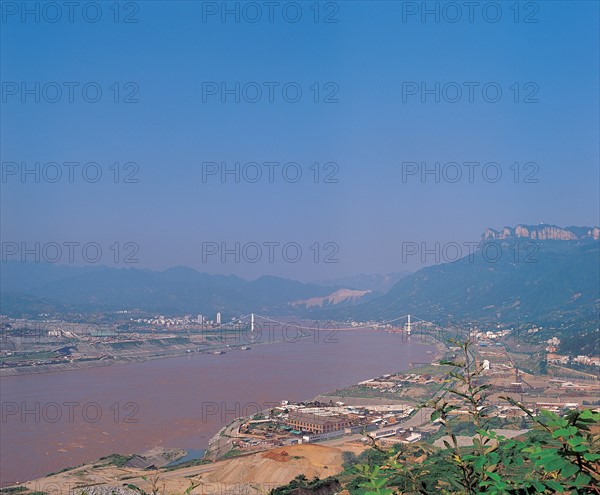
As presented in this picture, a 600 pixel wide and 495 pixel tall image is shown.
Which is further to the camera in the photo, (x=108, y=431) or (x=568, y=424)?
(x=108, y=431)

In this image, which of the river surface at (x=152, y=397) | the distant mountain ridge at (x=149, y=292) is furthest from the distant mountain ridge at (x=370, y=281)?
the river surface at (x=152, y=397)

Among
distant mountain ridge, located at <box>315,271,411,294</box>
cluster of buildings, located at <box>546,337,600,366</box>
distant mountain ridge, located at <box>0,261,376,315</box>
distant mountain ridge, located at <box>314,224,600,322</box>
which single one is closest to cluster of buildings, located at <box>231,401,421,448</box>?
cluster of buildings, located at <box>546,337,600,366</box>

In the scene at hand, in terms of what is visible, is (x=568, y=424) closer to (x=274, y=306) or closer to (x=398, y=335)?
(x=398, y=335)

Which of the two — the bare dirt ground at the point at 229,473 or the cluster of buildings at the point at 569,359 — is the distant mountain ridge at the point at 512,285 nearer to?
the cluster of buildings at the point at 569,359

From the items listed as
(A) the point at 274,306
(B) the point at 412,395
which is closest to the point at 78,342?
(B) the point at 412,395

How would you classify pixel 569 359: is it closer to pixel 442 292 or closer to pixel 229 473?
pixel 229 473

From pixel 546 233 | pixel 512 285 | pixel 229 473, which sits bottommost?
pixel 229 473

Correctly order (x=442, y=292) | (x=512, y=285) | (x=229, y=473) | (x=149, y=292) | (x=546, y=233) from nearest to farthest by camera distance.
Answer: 1. (x=229, y=473)
2. (x=512, y=285)
3. (x=442, y=292)
4. (x=546, y=233)
5. (x=149, y=292)

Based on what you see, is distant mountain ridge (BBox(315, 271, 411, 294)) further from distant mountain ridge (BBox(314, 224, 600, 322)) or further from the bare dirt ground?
the bare dirt ground

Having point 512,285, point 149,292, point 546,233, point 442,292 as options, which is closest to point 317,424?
point 512,285
